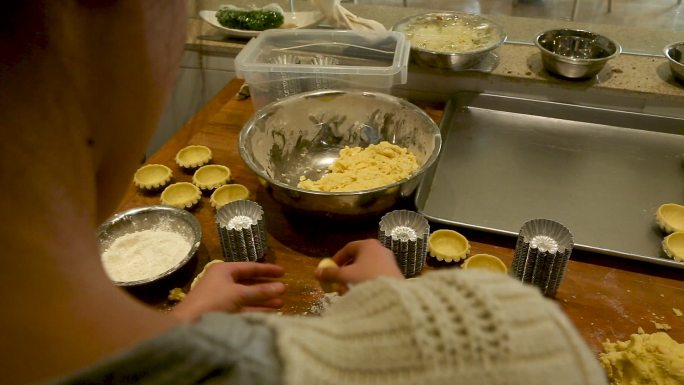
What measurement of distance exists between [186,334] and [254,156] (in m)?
0.83

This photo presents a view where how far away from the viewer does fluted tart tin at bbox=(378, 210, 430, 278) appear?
34.9 inches

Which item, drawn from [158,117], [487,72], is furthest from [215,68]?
[158,117]

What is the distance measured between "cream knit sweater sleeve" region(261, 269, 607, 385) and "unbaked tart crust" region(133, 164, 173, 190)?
84cm

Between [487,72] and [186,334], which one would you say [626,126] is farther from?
[186,334]

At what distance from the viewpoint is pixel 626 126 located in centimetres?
135

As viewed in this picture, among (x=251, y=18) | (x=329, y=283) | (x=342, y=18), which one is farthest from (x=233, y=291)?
(x=251, y=18)

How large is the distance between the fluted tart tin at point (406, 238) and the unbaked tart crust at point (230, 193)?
32 cm

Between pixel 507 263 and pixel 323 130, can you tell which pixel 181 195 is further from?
pixel 507 263

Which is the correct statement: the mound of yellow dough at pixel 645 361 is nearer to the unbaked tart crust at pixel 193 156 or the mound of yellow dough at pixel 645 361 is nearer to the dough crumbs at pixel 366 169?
the dough crumbs at pixel 366 169

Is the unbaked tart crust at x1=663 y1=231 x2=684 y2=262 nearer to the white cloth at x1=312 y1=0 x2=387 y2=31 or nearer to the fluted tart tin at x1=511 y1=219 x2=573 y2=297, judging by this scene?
the fluted tart tin at x1=511 y1=219 x2=573 y2=297

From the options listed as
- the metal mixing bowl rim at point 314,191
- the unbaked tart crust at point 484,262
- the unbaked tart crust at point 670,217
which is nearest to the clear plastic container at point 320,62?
the metal mixing bowl rim at point 314,191

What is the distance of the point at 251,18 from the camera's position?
1.61m

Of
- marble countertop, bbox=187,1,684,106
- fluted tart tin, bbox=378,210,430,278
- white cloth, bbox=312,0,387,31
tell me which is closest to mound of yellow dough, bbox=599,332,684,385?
fluted tart tin, bbox=378,210,430,278

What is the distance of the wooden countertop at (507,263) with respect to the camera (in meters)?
0.85
